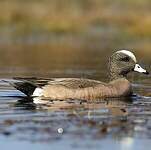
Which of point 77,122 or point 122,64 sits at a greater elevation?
point 122,64

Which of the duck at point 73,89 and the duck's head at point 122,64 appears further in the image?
the duck's head at point 122,64

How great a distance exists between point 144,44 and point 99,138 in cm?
2503

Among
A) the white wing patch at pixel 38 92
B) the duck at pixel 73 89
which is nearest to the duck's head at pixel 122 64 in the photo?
the duck at pixel 73 89

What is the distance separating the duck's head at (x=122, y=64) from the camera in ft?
56.2

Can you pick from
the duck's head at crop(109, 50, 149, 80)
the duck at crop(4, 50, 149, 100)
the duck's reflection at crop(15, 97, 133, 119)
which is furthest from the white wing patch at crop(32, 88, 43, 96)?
the duck's head at crop(109, 50, 149, 80)

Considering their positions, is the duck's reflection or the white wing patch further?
the white wing patch

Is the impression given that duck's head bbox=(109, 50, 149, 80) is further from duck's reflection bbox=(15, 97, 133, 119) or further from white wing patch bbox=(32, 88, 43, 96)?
white wing patch bbox=(32, 88, 43, 96)

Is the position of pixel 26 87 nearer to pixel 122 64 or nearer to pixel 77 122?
pixel 122 64

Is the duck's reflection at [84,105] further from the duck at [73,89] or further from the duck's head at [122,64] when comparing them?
the duck's head at [122,64]

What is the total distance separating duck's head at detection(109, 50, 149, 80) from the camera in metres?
17.1

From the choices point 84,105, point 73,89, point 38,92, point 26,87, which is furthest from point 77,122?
point 26,87

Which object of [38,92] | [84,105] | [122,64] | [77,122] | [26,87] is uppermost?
[122,64]

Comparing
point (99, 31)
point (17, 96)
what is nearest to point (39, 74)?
point (17, 96)

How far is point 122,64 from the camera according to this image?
56.4 feet
